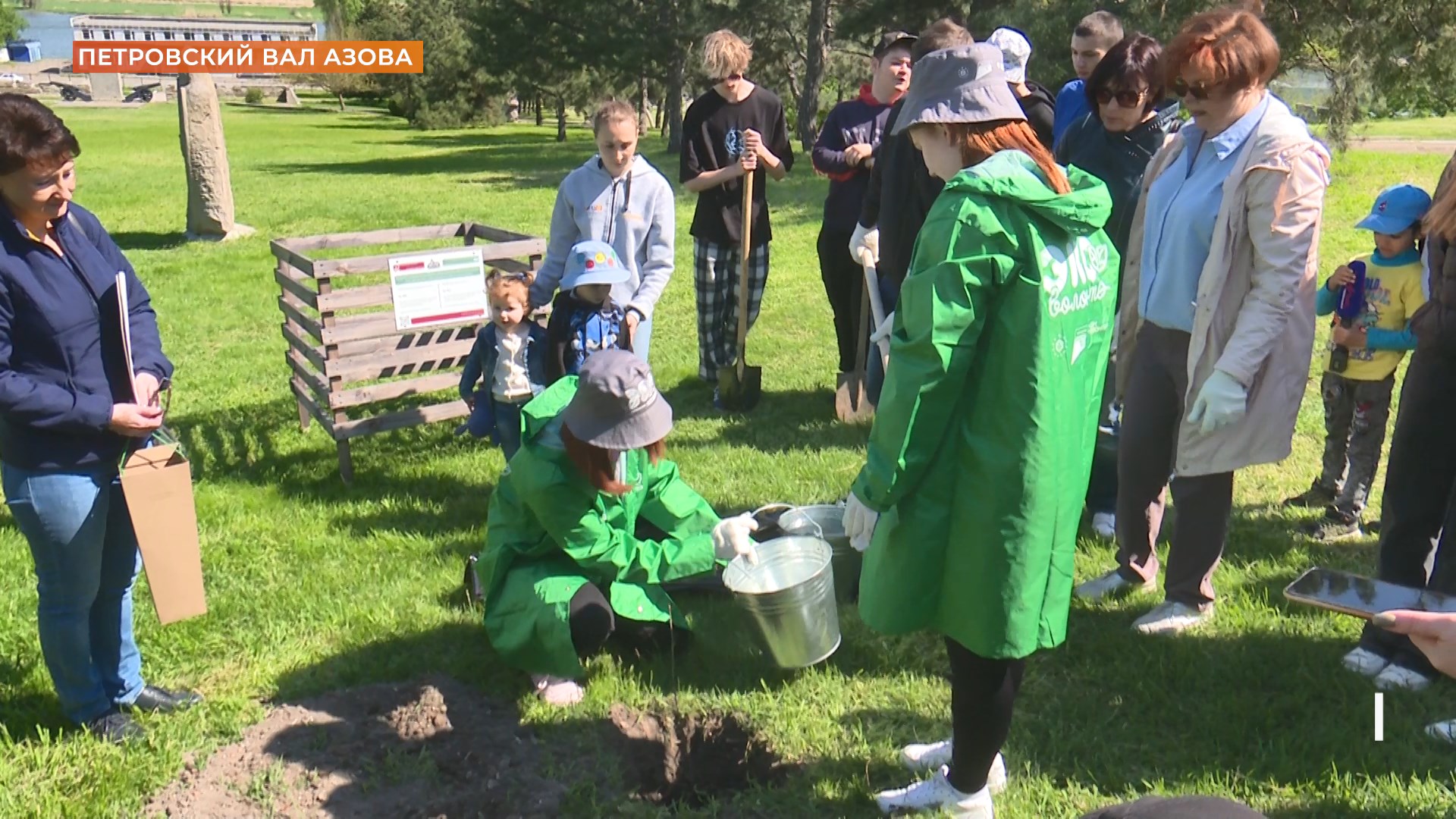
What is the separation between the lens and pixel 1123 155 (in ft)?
15.2

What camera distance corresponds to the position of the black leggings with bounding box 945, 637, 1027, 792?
2773mm

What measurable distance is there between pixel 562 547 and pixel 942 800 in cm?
145

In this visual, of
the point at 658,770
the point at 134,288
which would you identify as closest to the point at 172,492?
the point at 134,288

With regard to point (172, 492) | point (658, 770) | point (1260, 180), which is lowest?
point (658, 770)

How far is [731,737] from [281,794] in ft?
4.47

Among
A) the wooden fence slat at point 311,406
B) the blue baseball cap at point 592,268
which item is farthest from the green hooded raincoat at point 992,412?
the wooden fence slat at point 311,406

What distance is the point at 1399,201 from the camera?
460 cm

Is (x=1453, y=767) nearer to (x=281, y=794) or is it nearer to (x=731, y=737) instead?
(x=731, y=737)

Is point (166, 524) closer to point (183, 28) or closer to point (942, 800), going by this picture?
point (942, 800)

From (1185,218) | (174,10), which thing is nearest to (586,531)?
(1185,218)

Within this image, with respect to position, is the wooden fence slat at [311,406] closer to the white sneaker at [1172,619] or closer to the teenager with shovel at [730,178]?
the teenager with shovel at [730,178]

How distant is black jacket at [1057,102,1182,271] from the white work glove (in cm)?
217

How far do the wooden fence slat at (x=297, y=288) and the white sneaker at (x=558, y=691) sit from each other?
282 cm

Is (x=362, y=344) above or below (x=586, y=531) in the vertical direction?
above
